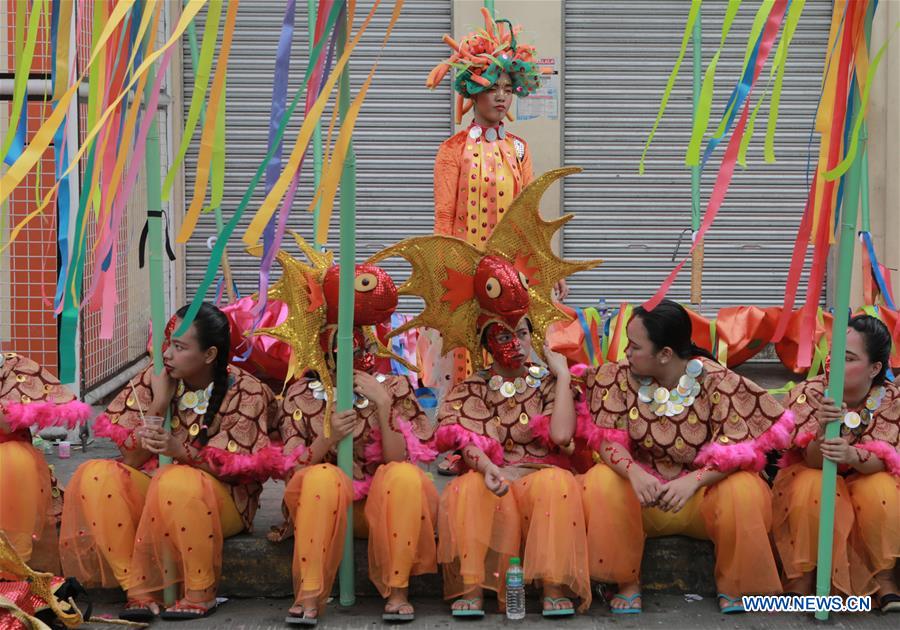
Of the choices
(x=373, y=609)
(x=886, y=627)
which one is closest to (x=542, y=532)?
(x=373, y=609)

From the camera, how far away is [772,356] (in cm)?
851

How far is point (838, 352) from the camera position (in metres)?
4.06

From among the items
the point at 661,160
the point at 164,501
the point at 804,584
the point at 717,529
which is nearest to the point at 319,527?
the point at 164,501

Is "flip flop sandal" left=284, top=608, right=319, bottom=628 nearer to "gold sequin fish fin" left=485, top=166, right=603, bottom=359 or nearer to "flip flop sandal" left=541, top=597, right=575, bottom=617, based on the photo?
"flip flop sandal" left=541, top=597, right=575, bottom=617

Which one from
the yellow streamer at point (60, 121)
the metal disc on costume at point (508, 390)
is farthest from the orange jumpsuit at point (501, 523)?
the yellow streamer at point (60, 121)

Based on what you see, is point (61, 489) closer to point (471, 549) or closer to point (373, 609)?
point (373, 609)

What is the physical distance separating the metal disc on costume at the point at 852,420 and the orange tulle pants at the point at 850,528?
0.15 meters

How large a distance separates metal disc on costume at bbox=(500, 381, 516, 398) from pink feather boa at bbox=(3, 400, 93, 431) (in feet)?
4.41

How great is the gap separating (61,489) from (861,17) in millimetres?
2923

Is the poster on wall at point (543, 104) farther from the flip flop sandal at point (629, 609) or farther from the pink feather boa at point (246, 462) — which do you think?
the flip flop sandal at point (629, 609)

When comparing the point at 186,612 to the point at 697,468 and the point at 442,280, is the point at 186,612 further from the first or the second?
the point at 697,468

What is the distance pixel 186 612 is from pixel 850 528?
79.6 inches

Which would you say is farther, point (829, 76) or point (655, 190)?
point (655, 190)

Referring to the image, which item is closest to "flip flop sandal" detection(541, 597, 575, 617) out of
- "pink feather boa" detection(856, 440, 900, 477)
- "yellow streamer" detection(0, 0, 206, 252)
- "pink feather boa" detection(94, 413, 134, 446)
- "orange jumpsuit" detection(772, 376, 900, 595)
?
"orange jumpsuit" detection(772, 376, 900, 595)
